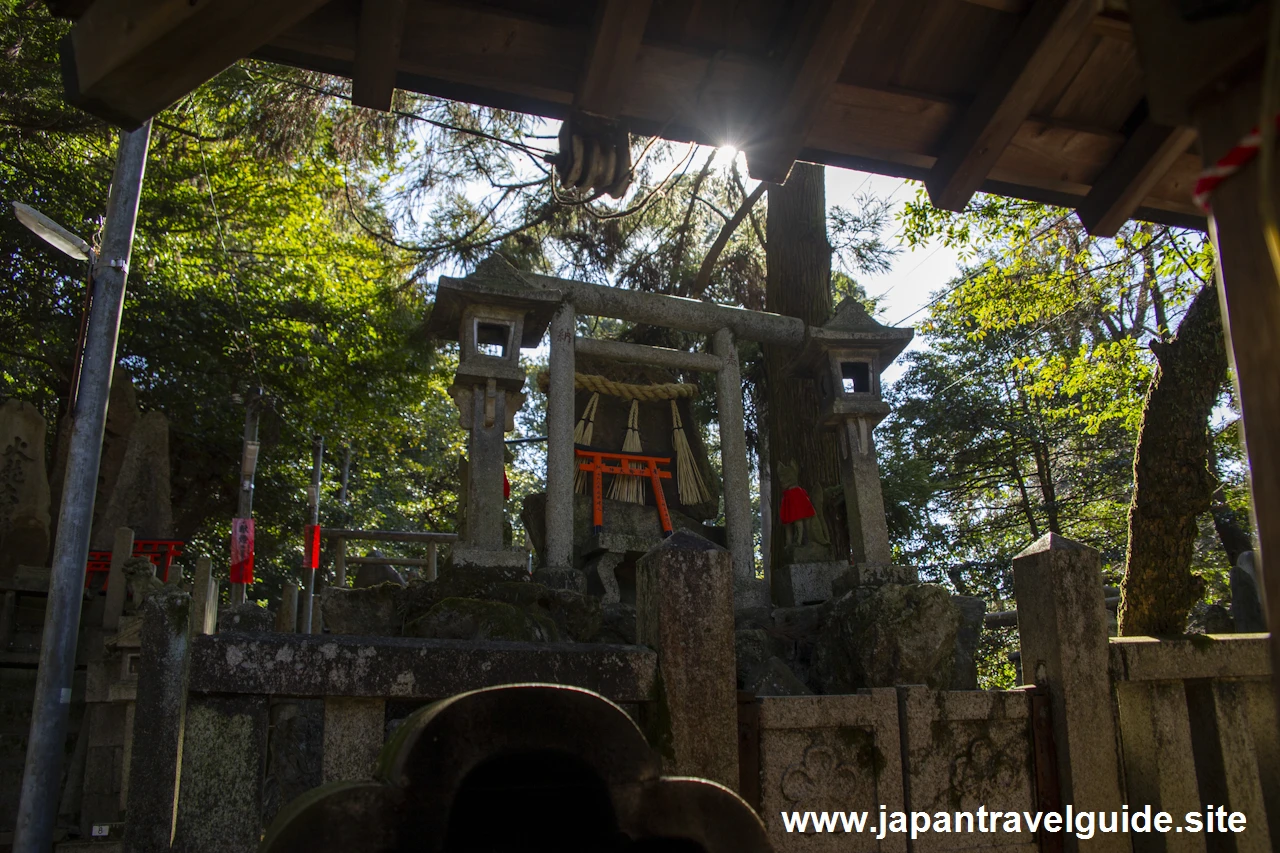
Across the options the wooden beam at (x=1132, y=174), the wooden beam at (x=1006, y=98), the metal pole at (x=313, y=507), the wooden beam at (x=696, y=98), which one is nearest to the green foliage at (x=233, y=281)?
the metal pole at (x=313, y=507)

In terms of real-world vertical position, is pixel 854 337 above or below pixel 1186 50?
above

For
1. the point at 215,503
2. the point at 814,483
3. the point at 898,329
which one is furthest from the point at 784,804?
the point at 215,503

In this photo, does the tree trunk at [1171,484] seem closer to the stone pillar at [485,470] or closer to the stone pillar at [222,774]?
the stone pillar at [485,470]

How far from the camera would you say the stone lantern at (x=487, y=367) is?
7.76 metres

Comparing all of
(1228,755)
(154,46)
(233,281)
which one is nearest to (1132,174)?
(1228,755)

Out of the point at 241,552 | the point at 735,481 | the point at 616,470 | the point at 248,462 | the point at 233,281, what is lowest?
the point at 241,552

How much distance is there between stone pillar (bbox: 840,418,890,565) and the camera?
828cm

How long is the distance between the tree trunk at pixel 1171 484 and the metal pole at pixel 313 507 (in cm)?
1123

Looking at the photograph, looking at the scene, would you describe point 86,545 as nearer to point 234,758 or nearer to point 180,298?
point 234,758

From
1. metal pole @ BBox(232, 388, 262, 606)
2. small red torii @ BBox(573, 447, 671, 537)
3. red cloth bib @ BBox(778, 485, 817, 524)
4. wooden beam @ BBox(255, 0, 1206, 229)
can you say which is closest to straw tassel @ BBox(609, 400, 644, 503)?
small red torii @ BBox(573, 447, 671, 537)

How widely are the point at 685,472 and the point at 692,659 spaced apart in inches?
269

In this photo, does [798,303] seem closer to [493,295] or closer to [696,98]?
[493,295]

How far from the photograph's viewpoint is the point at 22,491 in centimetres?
1113

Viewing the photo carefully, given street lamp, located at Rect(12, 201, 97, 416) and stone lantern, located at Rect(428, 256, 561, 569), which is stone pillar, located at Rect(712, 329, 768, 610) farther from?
street lamp, located at Rect(12, 201, 97, 416)
